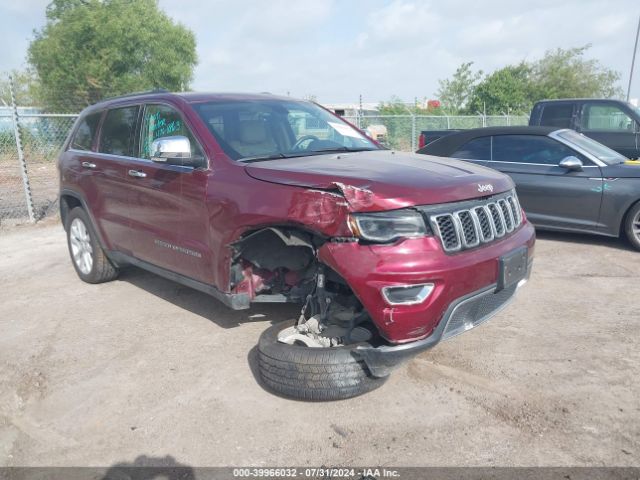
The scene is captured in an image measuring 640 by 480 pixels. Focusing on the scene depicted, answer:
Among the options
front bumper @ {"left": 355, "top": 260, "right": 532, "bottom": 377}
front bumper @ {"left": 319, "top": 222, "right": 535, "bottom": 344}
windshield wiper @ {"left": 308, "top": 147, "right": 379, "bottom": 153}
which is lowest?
front bumper @ {"left": 355, "top": 260, "right": 532, "bottom": 377}

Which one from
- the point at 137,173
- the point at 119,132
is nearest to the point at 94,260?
the point at 119,132

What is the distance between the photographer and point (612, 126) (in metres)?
9.53

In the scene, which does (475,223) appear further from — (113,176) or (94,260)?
(94,260)

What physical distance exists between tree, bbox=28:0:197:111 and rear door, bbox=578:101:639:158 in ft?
78.2

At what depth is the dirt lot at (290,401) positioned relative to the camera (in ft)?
9.34

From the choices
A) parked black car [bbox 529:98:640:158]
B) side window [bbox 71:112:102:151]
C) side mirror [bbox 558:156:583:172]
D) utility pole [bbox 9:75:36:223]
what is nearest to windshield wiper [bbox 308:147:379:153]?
side window [bbox 71:112:102:151]

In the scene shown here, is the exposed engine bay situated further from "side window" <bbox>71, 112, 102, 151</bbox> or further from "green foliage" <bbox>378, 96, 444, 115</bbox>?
"green foliage" <bbox>378, 96, 444, 115</bbox>

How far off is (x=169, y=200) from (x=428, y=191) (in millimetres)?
2045

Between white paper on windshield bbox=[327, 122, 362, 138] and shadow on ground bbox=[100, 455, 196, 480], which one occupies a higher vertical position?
white paper on windshield bbox=[327, 122, 362, 138]

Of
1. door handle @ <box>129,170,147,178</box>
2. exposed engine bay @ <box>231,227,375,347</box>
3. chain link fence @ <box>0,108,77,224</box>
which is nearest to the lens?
exposed engine bay @ <box>231,227,375,347</box>

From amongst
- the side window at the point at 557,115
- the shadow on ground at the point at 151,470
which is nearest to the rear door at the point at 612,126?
the side window at the point at 557,115

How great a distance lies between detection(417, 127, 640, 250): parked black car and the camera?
6426mm

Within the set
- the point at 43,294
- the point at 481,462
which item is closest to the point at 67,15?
the point at 43,294

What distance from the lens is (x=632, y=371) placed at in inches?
138
